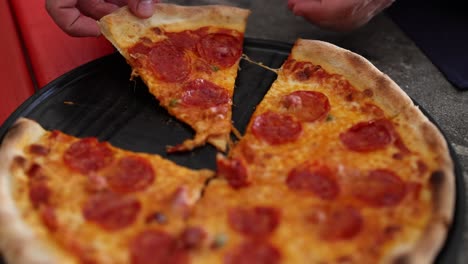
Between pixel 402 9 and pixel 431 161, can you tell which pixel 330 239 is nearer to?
pixel 431 161

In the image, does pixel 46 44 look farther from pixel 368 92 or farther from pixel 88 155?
pixel 368 92

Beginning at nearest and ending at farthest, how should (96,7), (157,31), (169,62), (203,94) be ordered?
(203,94), (169,62), (157,31), (96,7)

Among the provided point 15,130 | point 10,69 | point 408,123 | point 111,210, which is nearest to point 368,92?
point 408,123

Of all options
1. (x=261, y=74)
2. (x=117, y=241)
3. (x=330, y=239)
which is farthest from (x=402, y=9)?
(x=117, y=241)

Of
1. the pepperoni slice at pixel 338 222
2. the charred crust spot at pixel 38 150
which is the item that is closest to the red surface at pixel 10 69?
the charred crust spot at pixel 38 150

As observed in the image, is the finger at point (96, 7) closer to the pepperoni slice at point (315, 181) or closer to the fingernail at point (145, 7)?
the fingernail at point (145, 7)

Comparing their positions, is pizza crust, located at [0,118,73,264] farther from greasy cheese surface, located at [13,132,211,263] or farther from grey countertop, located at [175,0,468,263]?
grey countertop, located at [175,0,468,263]

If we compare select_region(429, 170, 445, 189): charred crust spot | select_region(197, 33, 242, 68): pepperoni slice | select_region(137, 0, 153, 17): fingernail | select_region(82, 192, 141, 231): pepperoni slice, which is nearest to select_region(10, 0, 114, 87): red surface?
select_region(137, 0, 153, 17): fingernail
